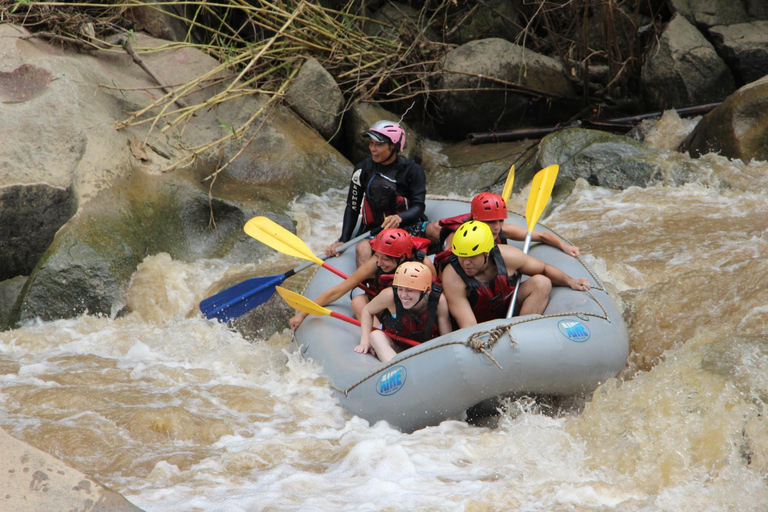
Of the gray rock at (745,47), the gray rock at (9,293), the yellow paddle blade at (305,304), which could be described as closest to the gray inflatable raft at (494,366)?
the yellow paddle blade at (305,304)

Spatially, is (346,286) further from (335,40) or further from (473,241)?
(335,40)

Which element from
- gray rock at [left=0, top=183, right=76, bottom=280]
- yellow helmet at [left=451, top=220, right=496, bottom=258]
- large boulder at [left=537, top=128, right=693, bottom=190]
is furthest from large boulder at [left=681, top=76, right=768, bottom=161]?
gray rock at [left=0, top=183, right=76, bottom=280]

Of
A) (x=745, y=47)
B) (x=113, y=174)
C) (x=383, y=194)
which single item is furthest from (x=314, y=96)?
(x=745, y=47)

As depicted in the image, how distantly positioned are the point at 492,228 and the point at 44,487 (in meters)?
2.60

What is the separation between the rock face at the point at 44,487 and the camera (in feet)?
5.45

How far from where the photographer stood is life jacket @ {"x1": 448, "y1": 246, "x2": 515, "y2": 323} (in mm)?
3432

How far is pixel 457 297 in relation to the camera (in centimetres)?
343

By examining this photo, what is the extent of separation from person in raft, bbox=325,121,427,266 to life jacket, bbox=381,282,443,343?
0.80m

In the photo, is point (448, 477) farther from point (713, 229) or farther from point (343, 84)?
point (343, 84)

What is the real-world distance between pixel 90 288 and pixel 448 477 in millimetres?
3030

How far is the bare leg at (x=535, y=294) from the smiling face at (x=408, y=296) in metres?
0.53

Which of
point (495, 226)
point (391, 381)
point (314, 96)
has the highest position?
point (495, 226)

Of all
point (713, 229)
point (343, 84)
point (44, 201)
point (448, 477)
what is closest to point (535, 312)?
point (448, 477)

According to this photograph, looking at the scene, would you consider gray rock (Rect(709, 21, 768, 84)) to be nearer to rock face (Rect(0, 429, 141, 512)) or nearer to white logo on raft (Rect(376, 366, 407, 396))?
white logo on raft (Rect(376, 366, 407, 396))
